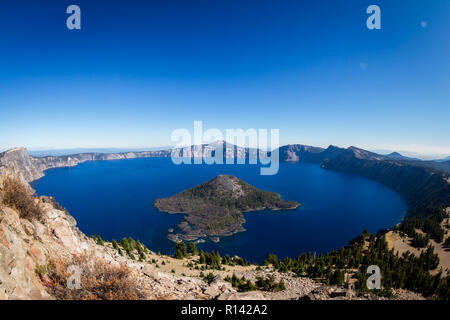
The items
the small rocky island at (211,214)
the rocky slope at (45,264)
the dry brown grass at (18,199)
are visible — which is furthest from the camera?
the small rocky island at (211,214)

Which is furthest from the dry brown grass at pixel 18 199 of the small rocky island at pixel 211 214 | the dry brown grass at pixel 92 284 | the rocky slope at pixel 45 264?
the small rocky island at pixel 211 214

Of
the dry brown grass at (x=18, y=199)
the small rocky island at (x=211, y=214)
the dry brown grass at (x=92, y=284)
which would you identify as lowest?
the small rocky island at (x=211, y=214)

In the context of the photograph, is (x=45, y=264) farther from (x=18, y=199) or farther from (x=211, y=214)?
(x=211, y=214)

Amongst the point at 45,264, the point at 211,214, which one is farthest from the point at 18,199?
the point at 211,214

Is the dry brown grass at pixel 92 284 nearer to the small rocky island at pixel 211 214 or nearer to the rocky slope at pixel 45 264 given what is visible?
the rocky slope at pixel 45 264

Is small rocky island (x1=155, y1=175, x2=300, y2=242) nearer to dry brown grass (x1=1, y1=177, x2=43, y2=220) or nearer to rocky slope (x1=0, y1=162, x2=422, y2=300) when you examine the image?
rocky slope (x1=0, y1=162, x2=422, y2=300)
